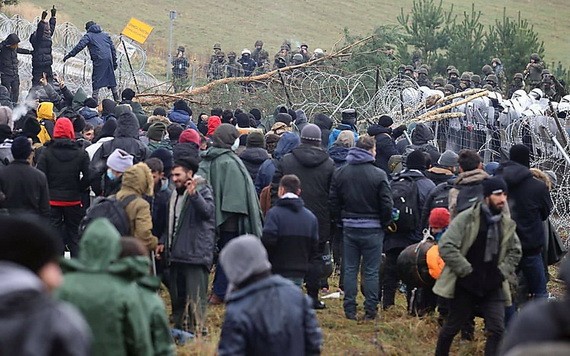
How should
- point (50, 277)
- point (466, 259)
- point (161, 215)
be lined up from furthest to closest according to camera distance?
point (161, 215)
point (466, 259)
point (50, 277)

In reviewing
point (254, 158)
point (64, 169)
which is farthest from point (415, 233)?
point (64, 169)

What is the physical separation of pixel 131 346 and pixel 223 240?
17.4 feet

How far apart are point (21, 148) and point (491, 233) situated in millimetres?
4343

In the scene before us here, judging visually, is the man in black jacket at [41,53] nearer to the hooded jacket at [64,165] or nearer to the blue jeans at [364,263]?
the hooded jacket at [64,165]

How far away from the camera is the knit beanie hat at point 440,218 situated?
10.6 meters

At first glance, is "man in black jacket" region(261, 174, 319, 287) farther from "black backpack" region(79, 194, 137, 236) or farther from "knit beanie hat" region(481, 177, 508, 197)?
"knit beanie hat" region(481, 177, 508, 197)

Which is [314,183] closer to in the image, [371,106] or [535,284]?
[535,284]

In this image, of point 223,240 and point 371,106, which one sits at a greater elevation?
point 371,106

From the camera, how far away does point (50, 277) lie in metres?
4.28

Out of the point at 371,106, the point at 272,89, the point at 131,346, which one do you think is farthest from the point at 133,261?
the point at 272,89

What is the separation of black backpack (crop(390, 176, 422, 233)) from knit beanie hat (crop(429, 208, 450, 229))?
0.87 m

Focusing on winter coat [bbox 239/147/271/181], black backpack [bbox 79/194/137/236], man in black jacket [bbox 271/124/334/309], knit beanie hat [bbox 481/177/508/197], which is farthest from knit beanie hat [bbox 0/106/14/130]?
knit beanie hat [bbox 481/177/508/197]

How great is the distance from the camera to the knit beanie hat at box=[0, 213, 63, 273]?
13.5 ft

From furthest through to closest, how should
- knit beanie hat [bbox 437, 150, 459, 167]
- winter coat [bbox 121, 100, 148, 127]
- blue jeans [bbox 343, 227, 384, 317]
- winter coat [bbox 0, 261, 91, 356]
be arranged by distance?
winter coat [bbox 121, 100, 148, 127] → knit beanie hat [bbox 437, 150, 459, 167] → blue jeans [bbox 343, 227, 384, 317] → winter coat [bbox 0, 261, 91, 356]
